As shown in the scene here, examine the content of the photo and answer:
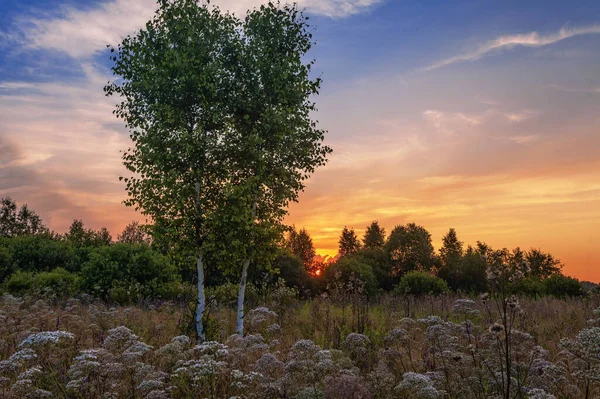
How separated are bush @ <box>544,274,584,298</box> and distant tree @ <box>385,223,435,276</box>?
77.8 ft

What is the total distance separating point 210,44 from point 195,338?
10.7 m

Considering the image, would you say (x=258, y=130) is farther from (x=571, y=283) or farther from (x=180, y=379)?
(x=571, y=283)

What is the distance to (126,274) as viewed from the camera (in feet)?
84.7

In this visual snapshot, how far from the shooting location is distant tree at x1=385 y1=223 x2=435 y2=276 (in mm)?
53906

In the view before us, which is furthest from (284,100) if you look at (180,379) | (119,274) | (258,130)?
(119,274)

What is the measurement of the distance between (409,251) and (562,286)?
26210mm

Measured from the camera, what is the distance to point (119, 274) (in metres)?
25.6

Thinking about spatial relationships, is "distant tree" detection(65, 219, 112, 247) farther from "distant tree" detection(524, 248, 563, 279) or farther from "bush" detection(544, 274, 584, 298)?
"distant tree" detection(524, 248, 563, 279)

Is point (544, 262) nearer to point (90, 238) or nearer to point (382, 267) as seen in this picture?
point (382, 267)

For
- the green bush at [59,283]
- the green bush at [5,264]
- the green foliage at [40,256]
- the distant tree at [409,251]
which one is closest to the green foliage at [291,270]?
the green bush at [59,283]

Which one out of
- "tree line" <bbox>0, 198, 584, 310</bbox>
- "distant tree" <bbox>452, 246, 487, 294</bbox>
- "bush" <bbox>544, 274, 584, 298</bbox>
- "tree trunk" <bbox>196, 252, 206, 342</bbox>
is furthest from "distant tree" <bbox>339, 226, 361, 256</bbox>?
"tree trunk" <bbox>196, 252, 206, 342</bbox>

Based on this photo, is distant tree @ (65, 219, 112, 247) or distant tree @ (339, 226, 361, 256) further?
distant tree @ (339, 226, 361, 256)

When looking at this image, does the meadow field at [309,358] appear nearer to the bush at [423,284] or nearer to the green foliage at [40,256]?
the bush at [423,284]

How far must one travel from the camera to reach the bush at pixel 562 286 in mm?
28189
